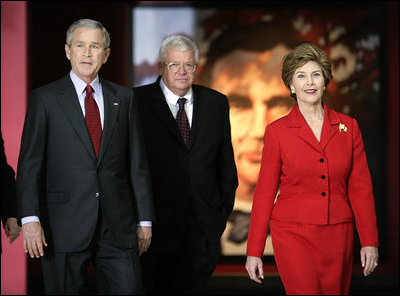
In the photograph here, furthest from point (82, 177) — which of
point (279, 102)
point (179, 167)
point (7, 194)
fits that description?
point (279, 102)

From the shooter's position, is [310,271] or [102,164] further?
[102,164]

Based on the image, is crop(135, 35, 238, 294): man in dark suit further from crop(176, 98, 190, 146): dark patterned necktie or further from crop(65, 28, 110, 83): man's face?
crop(65, 28, 110, 83): man's face

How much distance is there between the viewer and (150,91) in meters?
4.22

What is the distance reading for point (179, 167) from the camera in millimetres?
4152

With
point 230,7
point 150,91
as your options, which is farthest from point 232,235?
point 150,91

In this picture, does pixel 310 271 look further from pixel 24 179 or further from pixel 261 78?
pixel 261 78

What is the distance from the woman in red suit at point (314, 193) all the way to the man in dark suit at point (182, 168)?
34.9 inches

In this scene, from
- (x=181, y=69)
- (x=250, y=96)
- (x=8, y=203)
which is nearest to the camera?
(x=8, y=203)

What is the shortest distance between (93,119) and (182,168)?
2.51 feet

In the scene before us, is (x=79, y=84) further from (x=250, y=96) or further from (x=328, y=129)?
(x=250, y=96)

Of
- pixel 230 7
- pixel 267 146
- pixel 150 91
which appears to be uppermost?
pixel 230 7

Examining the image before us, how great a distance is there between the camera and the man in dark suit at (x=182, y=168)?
163 inches

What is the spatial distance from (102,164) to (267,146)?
0.82 meters

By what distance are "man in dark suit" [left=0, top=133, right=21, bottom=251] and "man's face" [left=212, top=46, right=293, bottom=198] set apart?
Result: 2956mm
